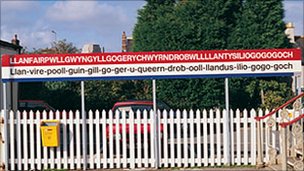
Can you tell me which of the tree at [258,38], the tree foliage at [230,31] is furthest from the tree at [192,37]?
the tree at [258,38]

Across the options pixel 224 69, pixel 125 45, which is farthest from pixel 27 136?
Result: pixel 125 45

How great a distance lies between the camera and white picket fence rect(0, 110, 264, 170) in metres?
13.1

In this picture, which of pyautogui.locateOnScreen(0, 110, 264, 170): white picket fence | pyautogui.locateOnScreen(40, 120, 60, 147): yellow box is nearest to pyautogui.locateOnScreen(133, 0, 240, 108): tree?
pyautogui.locateOnScreen(0, 110, 264, 170): white picket fence

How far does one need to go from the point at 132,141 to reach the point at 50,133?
1942mm

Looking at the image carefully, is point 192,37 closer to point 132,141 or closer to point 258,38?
point 258,38

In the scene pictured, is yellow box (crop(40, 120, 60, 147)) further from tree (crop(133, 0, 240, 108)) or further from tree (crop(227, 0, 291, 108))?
tree (crop(227, 0, 291, 108))

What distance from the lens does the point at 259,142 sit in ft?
42.3

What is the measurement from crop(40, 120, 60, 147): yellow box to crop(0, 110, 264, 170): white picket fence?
0.14 meters

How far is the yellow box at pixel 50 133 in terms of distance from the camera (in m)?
13.0

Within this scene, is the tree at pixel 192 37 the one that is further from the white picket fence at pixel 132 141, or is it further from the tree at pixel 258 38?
the white picket fence at pixel 132 141

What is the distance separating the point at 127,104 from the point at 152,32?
16.1 m

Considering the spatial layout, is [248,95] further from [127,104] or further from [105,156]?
[105,156]

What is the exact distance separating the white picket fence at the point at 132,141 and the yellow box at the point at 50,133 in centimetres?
14

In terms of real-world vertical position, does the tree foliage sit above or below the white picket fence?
above
